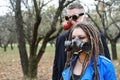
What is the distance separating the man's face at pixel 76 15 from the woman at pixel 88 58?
1.86 feet

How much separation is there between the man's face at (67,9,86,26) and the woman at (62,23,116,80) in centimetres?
57

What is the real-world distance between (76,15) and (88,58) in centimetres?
79

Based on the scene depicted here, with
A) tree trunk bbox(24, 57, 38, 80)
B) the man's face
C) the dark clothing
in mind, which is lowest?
tree trunk bbox(24, 57, 38, 80)

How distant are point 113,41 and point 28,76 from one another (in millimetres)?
13483

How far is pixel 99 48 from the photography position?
9.20 feet

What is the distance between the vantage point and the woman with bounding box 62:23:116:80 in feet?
8.79

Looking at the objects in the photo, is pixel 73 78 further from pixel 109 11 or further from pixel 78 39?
pixel 109 11

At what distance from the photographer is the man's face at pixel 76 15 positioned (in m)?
3.35

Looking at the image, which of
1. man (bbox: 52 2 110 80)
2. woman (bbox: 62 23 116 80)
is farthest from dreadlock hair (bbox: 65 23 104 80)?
man (bbox: 52 2 110 80)

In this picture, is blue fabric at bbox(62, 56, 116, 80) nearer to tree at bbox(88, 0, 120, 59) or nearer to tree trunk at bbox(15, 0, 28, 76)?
tree trunk at bbox(15, 0, 28, 76)

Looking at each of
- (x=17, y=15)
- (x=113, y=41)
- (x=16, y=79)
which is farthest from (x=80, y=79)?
(x=113, y=41)

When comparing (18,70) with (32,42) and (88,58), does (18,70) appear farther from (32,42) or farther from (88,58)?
(88,58)

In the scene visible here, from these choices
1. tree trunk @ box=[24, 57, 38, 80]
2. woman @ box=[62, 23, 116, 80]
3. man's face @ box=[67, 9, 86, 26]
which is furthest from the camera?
tree trunk @ box=[24, 57, 38, 80]

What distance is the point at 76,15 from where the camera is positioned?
340cm
